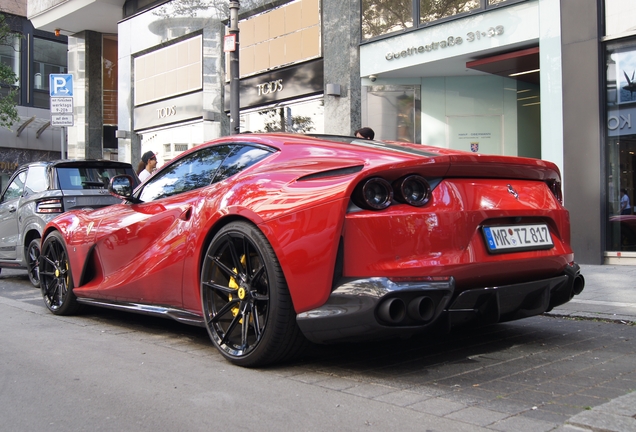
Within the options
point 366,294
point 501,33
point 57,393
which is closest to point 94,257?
point 57,393

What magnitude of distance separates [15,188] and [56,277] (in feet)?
12.6

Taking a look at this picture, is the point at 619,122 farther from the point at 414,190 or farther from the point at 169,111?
the point at 169,111

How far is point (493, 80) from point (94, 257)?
11.3 m

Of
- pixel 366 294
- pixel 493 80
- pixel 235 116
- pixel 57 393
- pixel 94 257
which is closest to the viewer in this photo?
pixel 366 294

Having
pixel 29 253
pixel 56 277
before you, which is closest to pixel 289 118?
pixel 29 253

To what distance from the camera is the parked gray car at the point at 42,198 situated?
27.6 feet

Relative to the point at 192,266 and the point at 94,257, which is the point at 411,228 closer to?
the point at 192,266

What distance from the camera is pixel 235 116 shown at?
11875mm

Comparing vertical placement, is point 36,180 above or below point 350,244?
above

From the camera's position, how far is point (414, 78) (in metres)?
15.0

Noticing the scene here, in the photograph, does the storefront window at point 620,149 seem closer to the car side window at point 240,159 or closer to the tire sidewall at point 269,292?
the car side window at point 240,159

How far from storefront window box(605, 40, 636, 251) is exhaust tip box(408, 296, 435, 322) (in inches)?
324

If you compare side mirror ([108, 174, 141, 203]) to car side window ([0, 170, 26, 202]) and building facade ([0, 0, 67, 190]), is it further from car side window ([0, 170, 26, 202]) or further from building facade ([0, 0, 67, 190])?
building facade ([0, 0, 67, 190])

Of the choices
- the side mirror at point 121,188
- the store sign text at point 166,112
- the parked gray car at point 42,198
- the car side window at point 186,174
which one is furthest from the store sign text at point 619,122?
the store sign text at point 166,112
